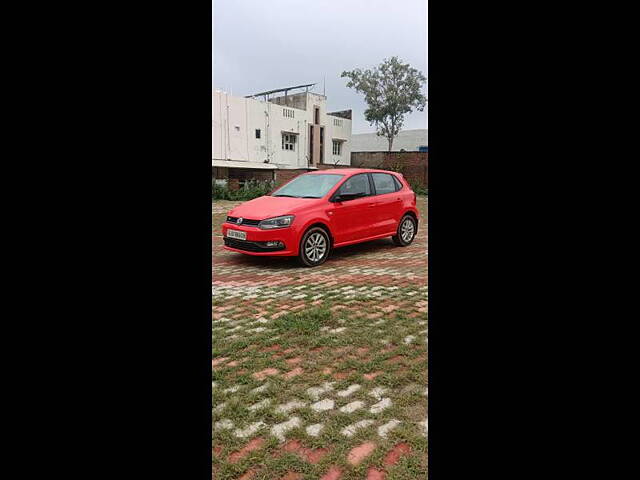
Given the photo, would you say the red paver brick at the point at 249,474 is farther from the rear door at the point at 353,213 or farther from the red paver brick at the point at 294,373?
the rear door at the point at 353,213

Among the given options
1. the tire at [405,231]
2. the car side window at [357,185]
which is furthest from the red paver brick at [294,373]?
the tire at [405,231]

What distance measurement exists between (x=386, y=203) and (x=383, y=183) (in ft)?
1.20

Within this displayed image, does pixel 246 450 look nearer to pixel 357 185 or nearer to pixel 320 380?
pixel 320 380

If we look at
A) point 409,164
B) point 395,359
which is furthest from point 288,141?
point 395,359

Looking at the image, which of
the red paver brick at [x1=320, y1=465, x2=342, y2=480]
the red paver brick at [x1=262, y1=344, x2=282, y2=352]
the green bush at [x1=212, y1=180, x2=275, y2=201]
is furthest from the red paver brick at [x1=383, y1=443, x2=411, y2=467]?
the green bush at [x1=212, y1=180, x2=275, y2=201]

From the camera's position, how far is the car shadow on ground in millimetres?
7469

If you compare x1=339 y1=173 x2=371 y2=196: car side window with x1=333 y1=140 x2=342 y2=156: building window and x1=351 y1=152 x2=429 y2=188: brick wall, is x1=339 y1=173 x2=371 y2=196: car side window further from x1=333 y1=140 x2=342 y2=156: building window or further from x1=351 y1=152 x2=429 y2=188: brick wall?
x1=333 y1=140 x2=342 y2=156: building window

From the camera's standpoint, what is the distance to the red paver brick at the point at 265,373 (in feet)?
10.9

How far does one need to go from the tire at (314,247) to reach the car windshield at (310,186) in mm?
632

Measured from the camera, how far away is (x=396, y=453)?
240cm

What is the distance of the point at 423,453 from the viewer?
7.82 feet

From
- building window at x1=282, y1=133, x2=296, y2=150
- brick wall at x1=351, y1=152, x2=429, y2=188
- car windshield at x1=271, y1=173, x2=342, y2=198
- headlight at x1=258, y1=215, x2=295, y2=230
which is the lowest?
headlight at x1=258, y1=215, x2=295, y2=230
